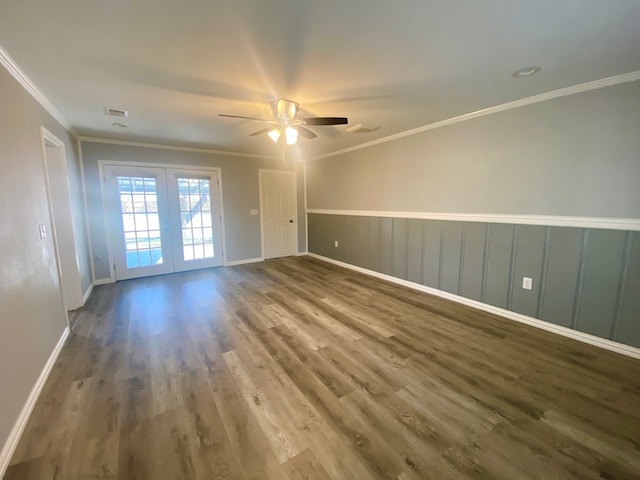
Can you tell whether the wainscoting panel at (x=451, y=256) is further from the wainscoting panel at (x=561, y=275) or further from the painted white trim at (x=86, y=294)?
the painted white trim at (x=86, y=294)

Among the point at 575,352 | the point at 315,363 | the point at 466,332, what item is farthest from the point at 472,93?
the point at 315,363

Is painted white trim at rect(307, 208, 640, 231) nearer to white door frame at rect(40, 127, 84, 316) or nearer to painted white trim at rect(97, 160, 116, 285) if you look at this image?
white door frame at rect(40, 127, 84, 316)

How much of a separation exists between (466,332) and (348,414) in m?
1.70

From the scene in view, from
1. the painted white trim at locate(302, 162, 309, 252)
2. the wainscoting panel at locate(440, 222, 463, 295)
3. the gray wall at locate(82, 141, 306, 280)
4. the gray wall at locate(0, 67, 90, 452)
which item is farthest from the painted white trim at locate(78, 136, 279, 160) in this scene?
the wainscoting panel at locate(440, 222, 463, 295)

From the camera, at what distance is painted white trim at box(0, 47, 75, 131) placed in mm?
1902

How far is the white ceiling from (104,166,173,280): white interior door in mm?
1649

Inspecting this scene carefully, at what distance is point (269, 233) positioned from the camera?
6.20 meters

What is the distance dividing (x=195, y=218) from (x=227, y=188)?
0.87 metres

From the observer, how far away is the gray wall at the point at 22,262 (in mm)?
1622

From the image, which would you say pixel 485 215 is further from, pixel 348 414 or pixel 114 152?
pixel 114 152

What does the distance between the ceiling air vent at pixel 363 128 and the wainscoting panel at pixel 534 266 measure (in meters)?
1.43

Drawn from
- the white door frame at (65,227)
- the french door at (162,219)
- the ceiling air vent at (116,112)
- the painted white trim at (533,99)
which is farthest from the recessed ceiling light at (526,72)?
the french door at (162,219)

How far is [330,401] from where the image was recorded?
1.85 m

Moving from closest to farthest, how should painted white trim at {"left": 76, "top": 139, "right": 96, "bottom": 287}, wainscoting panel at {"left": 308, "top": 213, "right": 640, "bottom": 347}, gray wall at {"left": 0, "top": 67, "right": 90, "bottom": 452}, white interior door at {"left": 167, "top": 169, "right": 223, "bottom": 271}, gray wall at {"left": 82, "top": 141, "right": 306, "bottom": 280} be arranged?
gray wall at {"left": 0, "top": 67, "right": 90, "bottom": 452}, wainscoting panel at {"left": 308, "top": 213, "right": 640, "bottom": 347}, painted white trim at {"left": 76, "top": 139, "right": 96, "bottom": 287}, gray wall at {"left": 82, "top": 141, "right": 306, "bottom": 280}, white interior door at {"left": 167, "top": 169, "right": 223, "bottom": 271}
